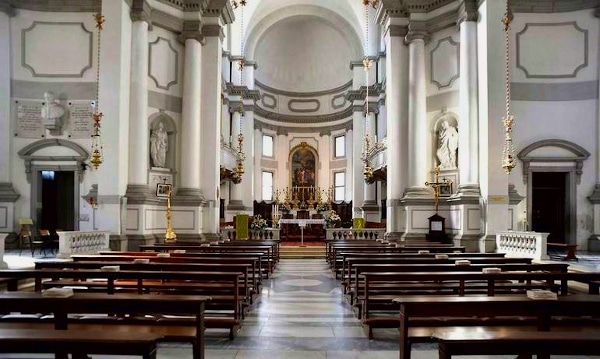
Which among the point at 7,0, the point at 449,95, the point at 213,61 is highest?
the point at 7,0

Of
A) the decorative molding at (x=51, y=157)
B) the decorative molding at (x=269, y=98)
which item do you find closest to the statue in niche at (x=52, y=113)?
the decorative molding at (x=51, y=157)

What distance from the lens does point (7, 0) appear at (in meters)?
14.7

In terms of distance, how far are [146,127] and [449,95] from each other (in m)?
9.73

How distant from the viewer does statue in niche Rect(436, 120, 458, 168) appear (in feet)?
51.4

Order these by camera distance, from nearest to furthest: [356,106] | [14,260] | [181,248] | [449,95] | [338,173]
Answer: [181,248] < [14,260] < [449,95] < [356,106] < [338,173]

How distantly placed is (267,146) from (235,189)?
541 centimetres

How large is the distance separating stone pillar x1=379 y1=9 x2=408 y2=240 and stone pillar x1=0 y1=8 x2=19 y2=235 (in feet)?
39.3

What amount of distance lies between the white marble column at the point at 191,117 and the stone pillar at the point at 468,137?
839 centimetres

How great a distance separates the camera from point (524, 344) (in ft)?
9.39

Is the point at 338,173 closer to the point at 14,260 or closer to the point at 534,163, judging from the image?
the point at 534,163

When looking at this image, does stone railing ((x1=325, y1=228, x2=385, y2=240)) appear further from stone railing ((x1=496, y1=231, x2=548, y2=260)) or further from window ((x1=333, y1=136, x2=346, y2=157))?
window ((x1=333, y1=136, x2=346, y2=157))

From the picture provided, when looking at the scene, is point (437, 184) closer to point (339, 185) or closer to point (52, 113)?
point (52, 113)

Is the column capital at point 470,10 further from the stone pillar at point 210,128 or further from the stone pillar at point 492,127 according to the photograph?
the stone pillar at point 210,128

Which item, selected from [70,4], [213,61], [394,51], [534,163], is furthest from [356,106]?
[70,4]
